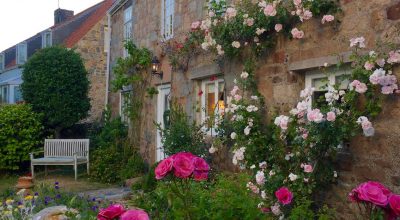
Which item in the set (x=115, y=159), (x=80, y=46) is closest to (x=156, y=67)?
(x=115, y=159)

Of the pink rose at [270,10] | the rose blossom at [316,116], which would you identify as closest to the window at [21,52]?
the pink rose at [270,10]

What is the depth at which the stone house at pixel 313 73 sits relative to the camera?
13.8 ft

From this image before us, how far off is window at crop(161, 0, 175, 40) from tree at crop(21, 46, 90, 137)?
439 cm

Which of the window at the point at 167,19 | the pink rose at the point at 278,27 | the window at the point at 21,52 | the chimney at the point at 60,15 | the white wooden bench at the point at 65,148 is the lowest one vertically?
the white wooden bench at the point at 65,148

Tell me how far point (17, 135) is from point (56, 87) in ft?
5.83

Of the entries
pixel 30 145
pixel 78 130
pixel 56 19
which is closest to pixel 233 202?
pixel 30 145

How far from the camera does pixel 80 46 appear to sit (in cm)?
1756

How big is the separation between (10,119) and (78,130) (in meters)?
3.16

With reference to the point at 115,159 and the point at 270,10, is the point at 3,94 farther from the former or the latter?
the point at 270,10

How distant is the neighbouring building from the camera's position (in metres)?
17.6

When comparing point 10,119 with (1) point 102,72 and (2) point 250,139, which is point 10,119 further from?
(2) point 250,139

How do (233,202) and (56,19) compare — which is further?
(56,19)

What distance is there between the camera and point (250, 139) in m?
5.42

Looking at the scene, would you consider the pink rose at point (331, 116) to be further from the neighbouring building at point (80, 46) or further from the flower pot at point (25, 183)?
the neighbouring building at point (80, 46)
